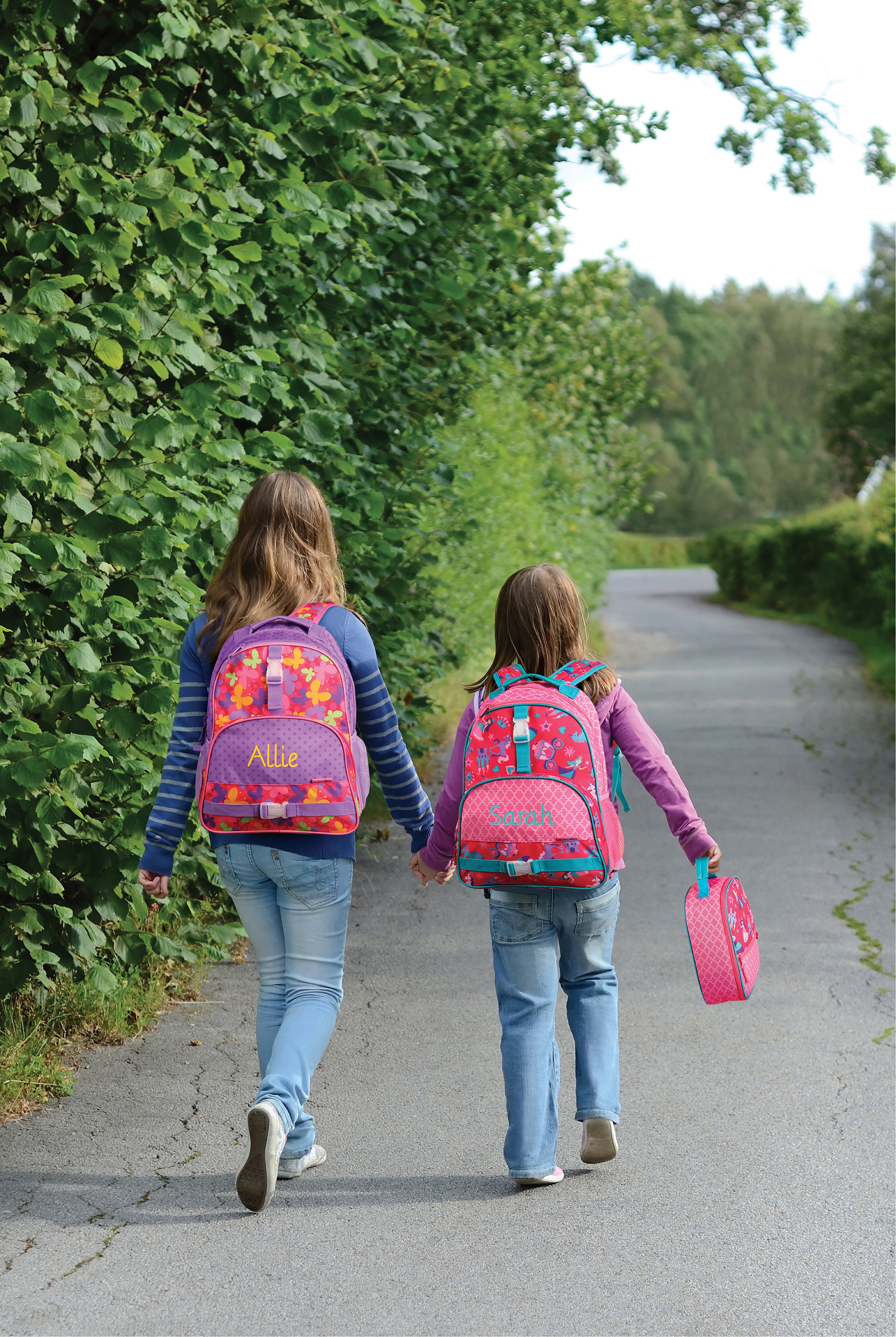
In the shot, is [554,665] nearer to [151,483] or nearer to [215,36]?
[151,483]

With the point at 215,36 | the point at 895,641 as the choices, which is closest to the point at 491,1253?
the point at 215,36

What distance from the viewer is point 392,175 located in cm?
561

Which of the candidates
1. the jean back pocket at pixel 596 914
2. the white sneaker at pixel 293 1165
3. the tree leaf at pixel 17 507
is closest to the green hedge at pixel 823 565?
the jean back pocket at pixel 596 914

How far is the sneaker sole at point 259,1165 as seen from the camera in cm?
325

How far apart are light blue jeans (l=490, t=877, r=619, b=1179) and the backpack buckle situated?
62 cm

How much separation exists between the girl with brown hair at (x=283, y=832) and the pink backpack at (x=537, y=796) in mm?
286

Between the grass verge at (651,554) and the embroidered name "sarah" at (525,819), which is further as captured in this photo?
the grass verge at (651,554)

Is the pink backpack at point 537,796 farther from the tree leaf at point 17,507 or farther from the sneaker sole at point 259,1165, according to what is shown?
the tree leaf at point 17,507

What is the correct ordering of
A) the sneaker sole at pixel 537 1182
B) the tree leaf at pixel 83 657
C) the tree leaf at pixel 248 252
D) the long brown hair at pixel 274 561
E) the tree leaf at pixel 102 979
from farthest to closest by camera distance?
1. the tree leaf at pixel 248 252
2. the tree leaf at pixel 102 979
3. the tree leaf at pixel 83 657
4. the sneaker sole at pixel 537 1182
5. the long brown hair at pixel 274 561

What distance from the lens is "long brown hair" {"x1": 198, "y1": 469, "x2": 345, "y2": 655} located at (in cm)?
351

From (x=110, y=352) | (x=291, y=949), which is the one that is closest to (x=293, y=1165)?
(x=291, y=949)

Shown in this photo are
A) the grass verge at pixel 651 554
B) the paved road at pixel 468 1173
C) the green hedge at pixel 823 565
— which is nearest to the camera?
the paved road at pixel 468 1173

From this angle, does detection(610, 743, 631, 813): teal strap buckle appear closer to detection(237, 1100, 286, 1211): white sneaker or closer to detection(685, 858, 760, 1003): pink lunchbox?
detection(685, 858, 760, 1003): pink lunchbox

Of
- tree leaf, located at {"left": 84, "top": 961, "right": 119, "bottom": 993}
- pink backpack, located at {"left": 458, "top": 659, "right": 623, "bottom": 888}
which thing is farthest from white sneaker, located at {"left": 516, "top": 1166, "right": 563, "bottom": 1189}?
tree leaf, located at {"left": 84, "top": 961, "right": 119, "bottom": 993}
